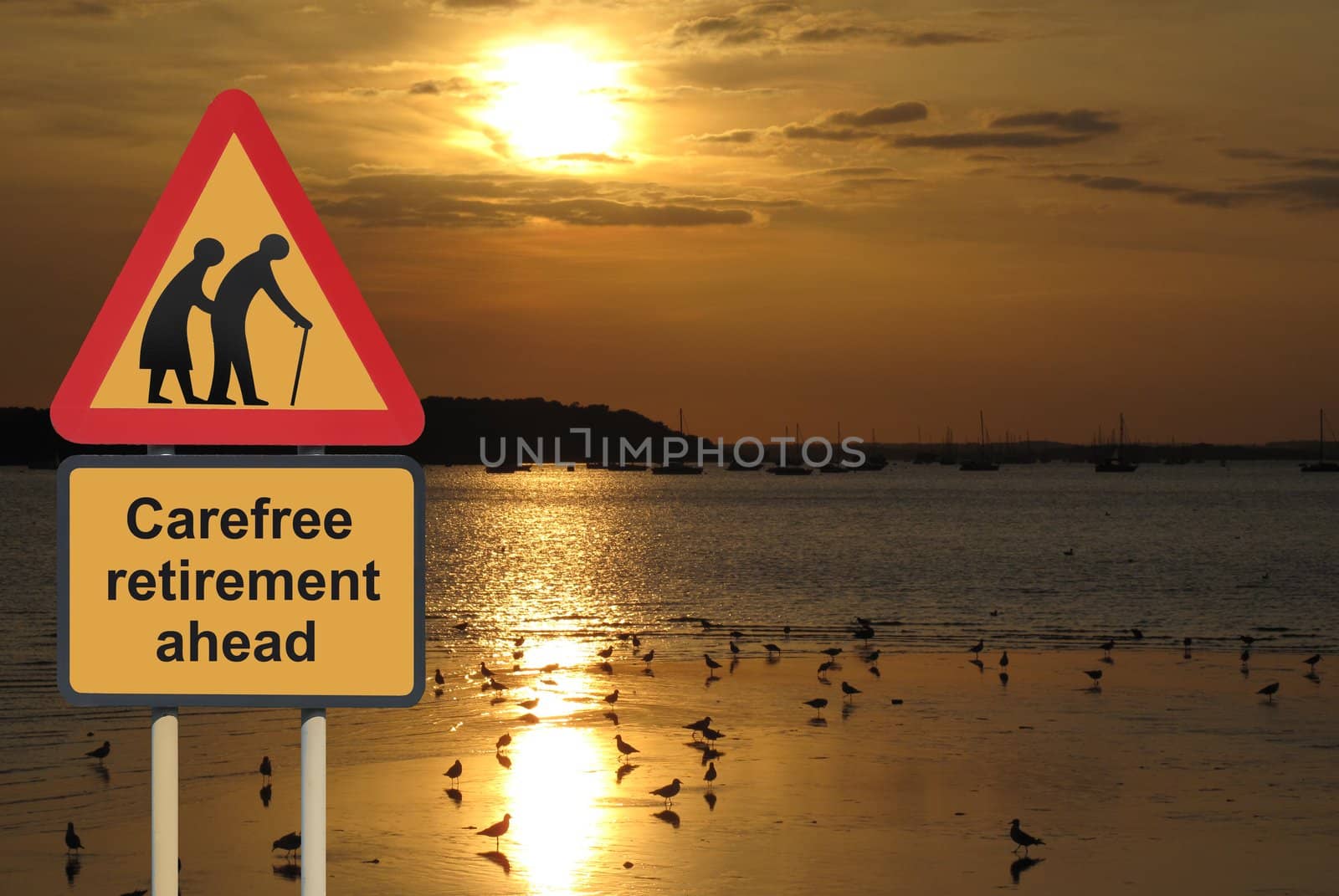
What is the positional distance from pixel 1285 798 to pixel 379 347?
18.3 m

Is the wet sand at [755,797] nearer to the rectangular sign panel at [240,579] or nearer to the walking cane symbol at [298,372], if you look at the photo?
the rectangular sign panel at [240,579]

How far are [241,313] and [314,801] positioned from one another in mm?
1226

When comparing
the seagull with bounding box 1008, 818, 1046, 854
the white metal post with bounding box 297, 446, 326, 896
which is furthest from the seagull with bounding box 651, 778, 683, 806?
the white metal post with bounding box 297, 446, 326, 896

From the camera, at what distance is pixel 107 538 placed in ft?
12.1

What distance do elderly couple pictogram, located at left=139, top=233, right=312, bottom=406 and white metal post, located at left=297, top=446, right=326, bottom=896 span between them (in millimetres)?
834

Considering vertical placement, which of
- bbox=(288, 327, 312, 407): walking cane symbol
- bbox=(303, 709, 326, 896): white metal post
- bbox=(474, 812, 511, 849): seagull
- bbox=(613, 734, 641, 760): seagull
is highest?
bbox=(288, 327, 312, 407): walking cane symbol

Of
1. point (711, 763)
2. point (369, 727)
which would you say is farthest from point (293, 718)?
point (711, 763)

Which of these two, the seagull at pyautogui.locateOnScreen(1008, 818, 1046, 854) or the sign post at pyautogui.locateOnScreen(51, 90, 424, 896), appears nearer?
the sign post at pyautogui.locateOnScreen(51, 90, 424, 896)

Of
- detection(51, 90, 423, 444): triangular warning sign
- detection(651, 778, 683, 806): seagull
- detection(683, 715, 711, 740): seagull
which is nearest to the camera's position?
detection(51, 90, 423, 444): triangular warning sign

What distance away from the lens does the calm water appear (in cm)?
2227

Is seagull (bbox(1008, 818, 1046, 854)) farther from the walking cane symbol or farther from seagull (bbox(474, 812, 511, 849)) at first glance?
the walking cane symbol

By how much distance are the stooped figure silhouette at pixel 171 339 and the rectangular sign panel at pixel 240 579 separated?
0.62 ft

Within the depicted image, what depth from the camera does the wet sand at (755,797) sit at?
15312 mm

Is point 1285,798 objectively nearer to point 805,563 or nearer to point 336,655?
point 336,655
